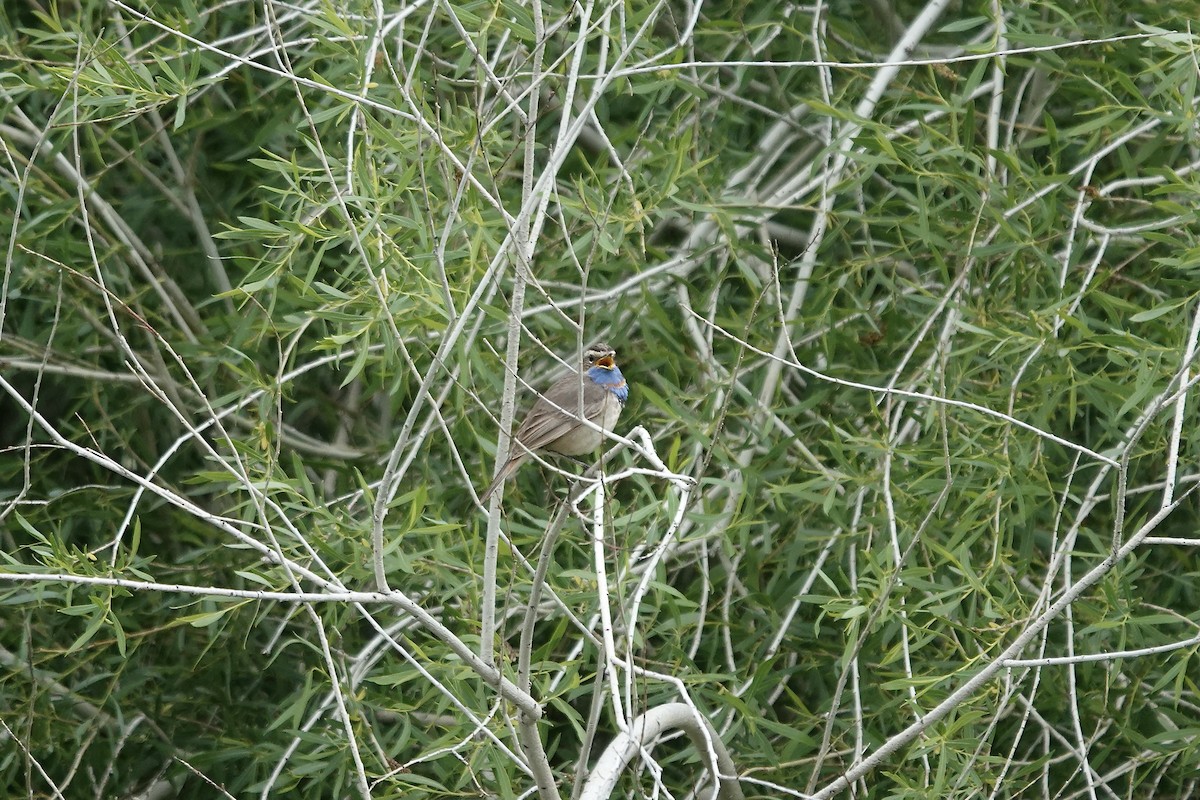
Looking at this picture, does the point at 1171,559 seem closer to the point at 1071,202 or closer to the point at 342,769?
the point at 1071,202

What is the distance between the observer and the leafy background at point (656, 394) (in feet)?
13.9

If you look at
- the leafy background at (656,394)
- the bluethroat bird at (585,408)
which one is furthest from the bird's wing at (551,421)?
the leafy background at (656,394)

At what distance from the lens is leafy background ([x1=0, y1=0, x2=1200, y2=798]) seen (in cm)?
425

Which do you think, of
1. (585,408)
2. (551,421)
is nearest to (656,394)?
(585,408)

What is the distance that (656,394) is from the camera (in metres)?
4.81

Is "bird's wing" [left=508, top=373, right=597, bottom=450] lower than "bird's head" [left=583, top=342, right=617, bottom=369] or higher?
lower

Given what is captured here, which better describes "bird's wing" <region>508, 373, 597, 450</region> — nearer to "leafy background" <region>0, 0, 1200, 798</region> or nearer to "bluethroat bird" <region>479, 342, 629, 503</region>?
"bluethroat bird" <region>479, 342, 629, 503</region>

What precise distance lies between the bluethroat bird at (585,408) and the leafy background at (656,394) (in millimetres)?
106

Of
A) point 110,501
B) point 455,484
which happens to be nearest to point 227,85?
point 110,501

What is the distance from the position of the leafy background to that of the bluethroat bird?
11cm

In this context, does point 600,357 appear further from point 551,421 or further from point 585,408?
point 551,421

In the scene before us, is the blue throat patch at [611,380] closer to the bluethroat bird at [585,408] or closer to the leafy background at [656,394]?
the bluethroat bird at [585,408]

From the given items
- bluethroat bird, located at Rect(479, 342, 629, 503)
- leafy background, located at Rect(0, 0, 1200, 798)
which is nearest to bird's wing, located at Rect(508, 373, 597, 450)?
bluethroat bird, located at Rect(479, 342, 629, 503)

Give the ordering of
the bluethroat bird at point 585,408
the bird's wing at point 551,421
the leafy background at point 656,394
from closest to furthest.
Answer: the leafy background at point 656,394, the bluethroat bird at point 585,408, the bird's wing at point 551,421
